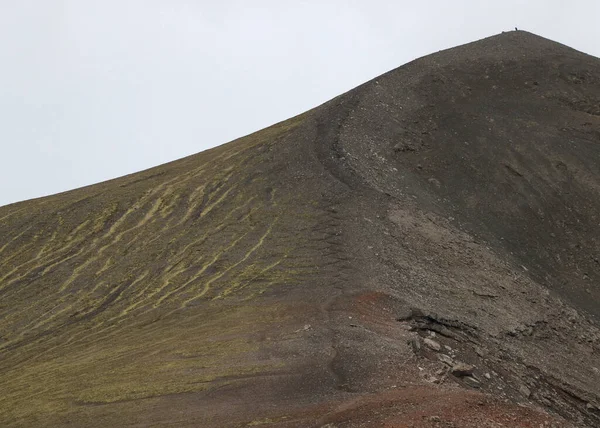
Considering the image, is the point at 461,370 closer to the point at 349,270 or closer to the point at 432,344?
the point at 432,344

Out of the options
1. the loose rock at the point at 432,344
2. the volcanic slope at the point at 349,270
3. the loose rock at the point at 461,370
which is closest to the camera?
the volcanic slope at the point at 349,270

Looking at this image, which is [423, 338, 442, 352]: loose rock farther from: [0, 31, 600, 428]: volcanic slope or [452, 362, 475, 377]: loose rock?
[452, 362, 475, 377]: loose rock

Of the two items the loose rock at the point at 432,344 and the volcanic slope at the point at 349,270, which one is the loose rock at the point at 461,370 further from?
the loose rock at the point at 432,344

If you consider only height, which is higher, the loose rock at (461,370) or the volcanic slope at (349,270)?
the volcanic slope at (349,270)

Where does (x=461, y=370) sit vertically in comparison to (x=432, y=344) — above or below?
below

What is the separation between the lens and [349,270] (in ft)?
110

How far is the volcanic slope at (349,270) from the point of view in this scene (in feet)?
85.7

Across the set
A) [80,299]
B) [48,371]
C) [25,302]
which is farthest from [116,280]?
[48,371]

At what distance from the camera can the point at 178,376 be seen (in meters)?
27.4

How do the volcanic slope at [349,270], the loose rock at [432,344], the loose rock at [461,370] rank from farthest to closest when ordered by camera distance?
the loose rock at [432,344] < the loose rock at [461,370] < the volcanic slope at [349,270]

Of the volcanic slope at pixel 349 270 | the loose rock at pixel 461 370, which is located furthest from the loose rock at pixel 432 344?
the loose rock at pixel 461 370

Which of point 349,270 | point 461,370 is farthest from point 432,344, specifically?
point 349,270

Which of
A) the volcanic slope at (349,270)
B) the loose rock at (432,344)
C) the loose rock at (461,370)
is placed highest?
the volcanic slope at (349,270)

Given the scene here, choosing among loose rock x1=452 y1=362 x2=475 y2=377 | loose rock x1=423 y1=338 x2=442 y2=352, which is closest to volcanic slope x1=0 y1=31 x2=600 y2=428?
loose rock x1=452 y1=362 x2=475 y2=377
